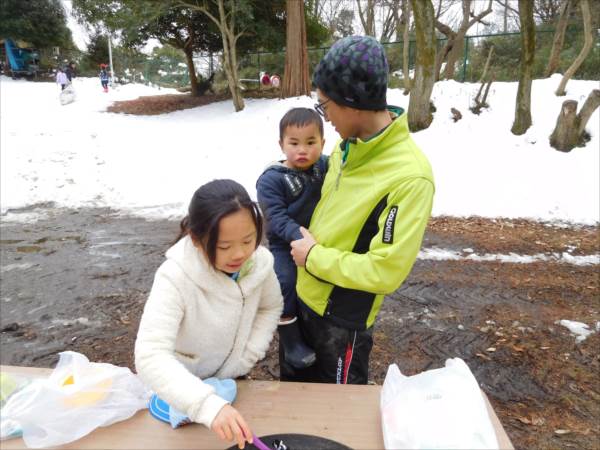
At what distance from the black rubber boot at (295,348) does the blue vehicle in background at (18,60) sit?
99.2 feet

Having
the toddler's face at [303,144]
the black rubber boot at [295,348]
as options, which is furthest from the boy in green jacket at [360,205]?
the toddler's face at [303,144]

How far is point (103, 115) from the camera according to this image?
46.4 ft

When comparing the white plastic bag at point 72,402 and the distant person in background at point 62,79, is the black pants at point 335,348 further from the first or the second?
the distant person in background at point 62,79

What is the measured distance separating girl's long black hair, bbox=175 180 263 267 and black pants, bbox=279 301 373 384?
1.99 ft

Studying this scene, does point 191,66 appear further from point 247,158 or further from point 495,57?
point 495,57

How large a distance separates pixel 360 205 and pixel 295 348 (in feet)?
2.41

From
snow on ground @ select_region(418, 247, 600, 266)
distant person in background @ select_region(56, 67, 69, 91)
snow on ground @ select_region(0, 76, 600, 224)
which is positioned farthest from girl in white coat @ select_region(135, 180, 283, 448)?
distant person in background @ select_region(56, 67, 69, 91)

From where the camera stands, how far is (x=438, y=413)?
1213 millimetres

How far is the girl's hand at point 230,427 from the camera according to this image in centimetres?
122

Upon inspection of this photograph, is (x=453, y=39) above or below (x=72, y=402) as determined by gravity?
above

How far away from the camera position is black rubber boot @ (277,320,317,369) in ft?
6.10

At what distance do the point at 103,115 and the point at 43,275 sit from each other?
1099 centimetres

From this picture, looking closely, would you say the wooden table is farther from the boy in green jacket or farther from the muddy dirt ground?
the muddy dirt ground

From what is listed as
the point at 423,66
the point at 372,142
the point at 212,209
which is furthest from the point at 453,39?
the point at 212,209
